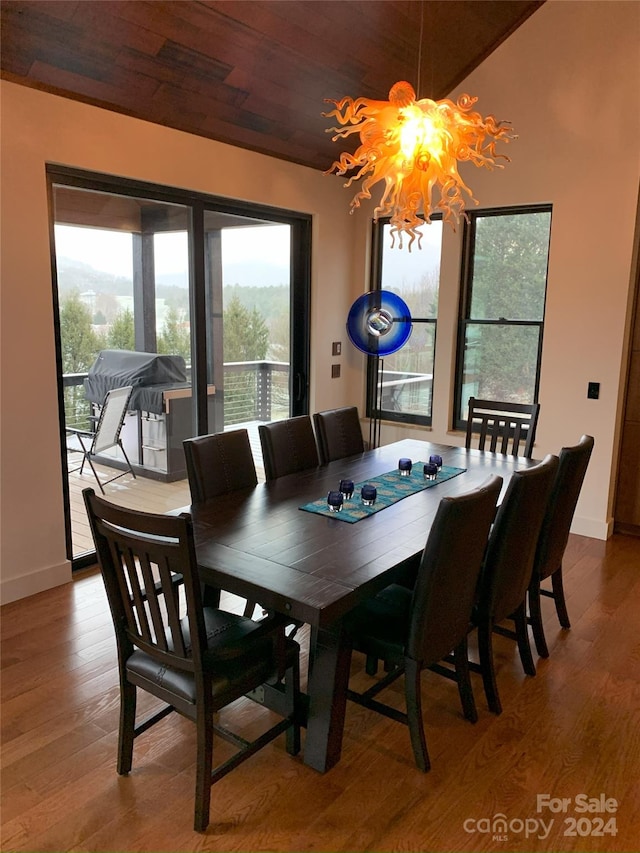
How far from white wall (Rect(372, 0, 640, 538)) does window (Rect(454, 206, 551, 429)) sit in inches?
6.5

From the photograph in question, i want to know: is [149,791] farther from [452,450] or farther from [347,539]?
[452,450]

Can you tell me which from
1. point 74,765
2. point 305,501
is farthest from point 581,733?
point 74,765

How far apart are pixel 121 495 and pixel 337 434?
1.42 meters

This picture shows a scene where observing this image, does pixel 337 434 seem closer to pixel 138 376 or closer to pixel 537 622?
pixel 138 376

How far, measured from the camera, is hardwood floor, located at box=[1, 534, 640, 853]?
198 centimetres

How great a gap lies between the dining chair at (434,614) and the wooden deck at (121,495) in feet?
6.84

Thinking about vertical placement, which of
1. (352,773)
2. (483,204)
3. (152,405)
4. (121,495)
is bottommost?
(352,773)

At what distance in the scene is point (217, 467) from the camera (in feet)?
9.87

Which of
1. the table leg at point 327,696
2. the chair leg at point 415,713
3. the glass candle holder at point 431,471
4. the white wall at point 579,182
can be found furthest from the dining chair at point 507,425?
the table leg at point 327,696

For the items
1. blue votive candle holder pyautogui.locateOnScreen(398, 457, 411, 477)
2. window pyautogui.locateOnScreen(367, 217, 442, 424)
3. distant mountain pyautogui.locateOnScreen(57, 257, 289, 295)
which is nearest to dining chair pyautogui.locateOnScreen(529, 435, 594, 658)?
blue votive candle holder pyautogui.locateOnScreen(398, 457, 411, 477)

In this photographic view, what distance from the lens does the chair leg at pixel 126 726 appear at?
2172mm

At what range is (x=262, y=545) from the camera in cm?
234

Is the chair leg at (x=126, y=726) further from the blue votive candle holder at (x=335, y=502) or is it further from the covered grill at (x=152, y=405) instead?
the covered grill at (x=152, y=405)

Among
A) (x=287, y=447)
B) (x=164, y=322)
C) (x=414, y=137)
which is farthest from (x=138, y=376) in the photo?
(x=414, y=137)
